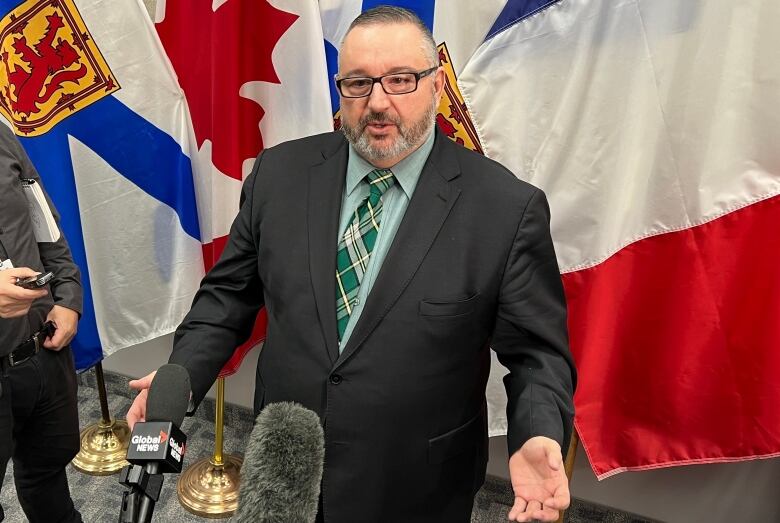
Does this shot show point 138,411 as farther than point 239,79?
No

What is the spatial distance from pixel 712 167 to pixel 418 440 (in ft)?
3.49

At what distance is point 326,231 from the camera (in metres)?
1.29

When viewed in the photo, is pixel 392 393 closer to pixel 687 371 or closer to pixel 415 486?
pixel 415 486

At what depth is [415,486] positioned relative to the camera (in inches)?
52.8

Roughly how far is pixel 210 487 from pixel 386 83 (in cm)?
200

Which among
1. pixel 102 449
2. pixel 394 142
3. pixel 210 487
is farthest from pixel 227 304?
pixel 102 449

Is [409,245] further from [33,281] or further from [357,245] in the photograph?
[33,281]

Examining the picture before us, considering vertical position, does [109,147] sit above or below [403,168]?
below

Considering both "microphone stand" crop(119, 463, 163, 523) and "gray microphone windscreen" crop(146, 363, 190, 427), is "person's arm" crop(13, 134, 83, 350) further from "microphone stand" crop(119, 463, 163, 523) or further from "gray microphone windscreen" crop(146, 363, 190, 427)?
"microphone stand" crop(119, 463, 163, 523)

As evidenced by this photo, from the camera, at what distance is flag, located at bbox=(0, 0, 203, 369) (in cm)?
207

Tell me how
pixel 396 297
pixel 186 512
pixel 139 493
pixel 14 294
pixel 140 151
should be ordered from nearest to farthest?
pixel 139 493, pixel 396 297, pixel 14 294, pixel 140 151, pixel 186 512

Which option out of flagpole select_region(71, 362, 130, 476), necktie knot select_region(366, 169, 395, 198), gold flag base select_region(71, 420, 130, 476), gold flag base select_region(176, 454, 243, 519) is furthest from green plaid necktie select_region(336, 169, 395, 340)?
gold flag base select_region(71, 420, 130, 476)

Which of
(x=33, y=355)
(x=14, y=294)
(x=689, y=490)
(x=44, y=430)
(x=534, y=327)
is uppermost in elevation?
(x=534, y=327)

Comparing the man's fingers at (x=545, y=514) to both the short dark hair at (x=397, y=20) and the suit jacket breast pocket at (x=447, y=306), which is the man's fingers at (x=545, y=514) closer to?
the suit jacket breast pocket at (x=447, y=306)
